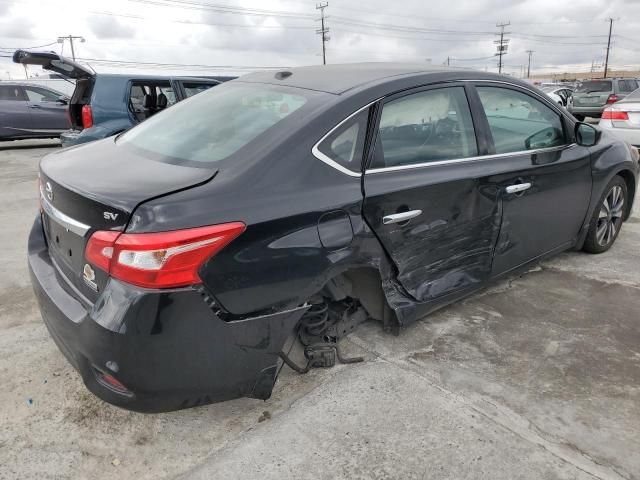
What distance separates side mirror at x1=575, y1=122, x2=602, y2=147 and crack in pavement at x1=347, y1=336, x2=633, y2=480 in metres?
2.19

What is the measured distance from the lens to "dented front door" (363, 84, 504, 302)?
2453 millimetres

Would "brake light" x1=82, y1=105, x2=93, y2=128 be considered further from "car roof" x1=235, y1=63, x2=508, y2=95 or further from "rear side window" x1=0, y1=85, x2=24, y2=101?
"rear side window" x1=0, y1=85, x2=24, y2=101

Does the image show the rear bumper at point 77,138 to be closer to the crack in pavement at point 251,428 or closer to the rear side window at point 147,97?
the rear side window at point 147,97

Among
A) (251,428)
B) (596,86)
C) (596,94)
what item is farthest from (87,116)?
(596,86)

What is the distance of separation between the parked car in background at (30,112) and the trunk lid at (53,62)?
4452mm

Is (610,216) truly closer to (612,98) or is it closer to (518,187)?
(518,187)

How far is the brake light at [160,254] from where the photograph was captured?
1.78 meters

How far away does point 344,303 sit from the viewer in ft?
9.23

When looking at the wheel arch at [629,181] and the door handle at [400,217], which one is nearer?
the door handle at [400,217]

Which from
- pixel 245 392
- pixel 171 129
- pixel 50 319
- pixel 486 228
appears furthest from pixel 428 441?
pixel 171 129

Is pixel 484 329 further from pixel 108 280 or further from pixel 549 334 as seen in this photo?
pixel 108 280

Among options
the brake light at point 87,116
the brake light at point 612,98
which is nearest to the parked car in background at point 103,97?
the brake light at point 87,116

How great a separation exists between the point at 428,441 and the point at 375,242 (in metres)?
0.90

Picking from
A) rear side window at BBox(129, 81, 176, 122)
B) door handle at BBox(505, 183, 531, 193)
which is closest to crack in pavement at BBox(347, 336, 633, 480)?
door handle at BBox(505, 183, 531, 193)
